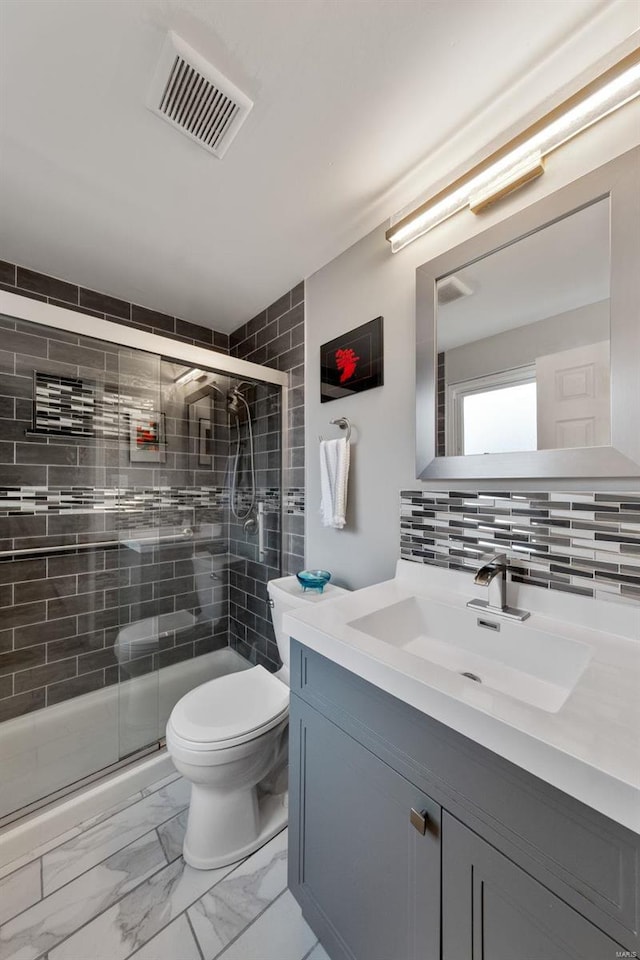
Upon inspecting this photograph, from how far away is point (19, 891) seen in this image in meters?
1.15

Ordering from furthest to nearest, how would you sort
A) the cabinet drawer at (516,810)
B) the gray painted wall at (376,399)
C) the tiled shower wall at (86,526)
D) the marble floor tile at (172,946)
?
the tiled shower wall at (86,526)
the gray painted wall at (376,399)
the marble floor tile at (172,946)
the cabinet drawer at (516,810)

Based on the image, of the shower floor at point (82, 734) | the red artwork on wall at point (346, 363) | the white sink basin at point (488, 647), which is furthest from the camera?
the red artwork on wall at point (346, 363)

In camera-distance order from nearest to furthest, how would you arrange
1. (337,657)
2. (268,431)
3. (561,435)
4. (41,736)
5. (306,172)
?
(337,657) → (561,435) → (306,172) → (41,736) → (268,431)

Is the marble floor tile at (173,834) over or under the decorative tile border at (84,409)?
under

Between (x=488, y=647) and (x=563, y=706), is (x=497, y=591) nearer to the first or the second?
(x=488, y=647)

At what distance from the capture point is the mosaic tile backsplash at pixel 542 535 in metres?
0.88

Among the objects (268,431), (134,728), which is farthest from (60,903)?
(268,431)

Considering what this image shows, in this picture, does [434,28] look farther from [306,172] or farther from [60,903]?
[60,903]

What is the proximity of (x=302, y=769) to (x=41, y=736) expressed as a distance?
4.82ft

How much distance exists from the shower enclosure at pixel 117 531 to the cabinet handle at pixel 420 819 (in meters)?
1.43

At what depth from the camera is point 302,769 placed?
988 millimetres

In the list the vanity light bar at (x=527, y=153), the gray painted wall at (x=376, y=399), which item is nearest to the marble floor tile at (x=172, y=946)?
the gray painted wall at (x=376, y=399)

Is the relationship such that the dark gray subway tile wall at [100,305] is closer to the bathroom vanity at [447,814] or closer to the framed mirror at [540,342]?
the framed mirror at [540,342]

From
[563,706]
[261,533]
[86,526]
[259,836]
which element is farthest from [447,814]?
[86,526]
